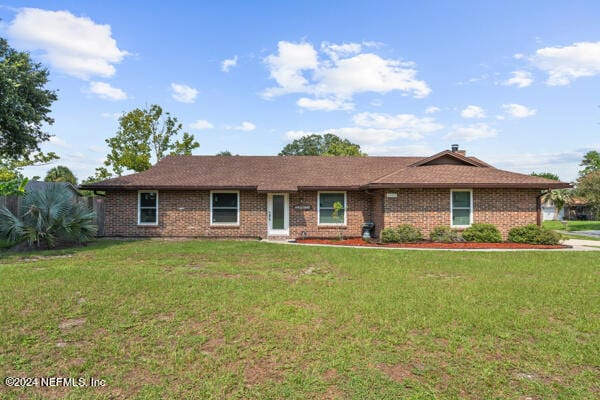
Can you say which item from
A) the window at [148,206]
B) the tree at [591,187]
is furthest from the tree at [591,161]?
the window at [148,206]

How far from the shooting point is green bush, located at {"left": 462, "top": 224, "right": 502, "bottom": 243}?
1253cm

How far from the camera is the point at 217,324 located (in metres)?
4.29

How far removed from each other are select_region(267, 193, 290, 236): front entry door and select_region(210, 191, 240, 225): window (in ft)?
4.67

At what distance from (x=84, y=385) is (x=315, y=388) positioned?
6.78 ft

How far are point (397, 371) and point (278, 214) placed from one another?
1187cm

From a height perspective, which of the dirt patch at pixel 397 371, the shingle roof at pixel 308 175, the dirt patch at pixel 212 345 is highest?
the shingle roof at pixel 308 175

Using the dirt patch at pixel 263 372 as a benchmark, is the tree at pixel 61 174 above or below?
above

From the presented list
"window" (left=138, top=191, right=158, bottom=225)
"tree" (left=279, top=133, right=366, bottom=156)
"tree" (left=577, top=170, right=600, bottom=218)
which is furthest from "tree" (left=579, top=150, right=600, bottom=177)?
"window" (left=138, top=191, right=158, bottom=225)

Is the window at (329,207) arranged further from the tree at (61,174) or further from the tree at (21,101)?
the tree at (61,174)

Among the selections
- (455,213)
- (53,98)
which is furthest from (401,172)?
(53,98)

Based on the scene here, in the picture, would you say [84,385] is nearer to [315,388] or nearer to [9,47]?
[315,388]

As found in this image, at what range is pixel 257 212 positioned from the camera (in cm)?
1473

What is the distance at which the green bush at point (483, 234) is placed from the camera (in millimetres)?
12531

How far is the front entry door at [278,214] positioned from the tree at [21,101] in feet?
34.8
